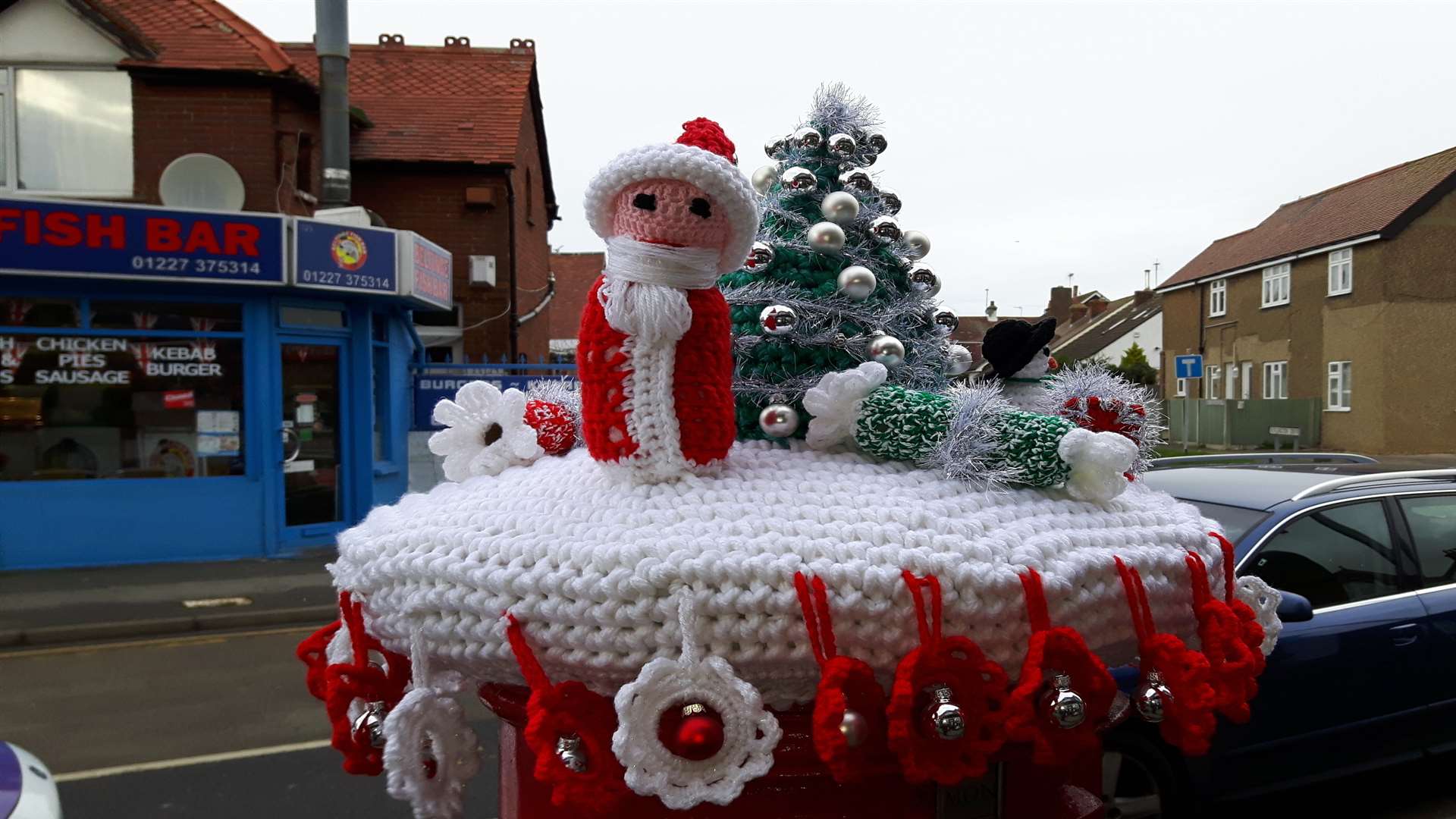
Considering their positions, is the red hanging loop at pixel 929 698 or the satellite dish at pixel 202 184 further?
the satellite dish at pixel 202 184

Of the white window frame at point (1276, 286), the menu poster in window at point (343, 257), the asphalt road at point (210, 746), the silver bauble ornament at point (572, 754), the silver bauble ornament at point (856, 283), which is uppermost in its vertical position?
the white window frame at point (1276, 286)

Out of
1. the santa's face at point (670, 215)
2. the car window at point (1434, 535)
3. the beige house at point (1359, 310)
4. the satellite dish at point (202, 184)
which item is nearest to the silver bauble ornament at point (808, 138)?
the santa's face at point (670, 215)

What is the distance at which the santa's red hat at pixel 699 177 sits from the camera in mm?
1221

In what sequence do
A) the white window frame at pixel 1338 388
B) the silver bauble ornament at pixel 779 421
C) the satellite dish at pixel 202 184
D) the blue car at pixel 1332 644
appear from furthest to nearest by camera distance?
1. the white window frame at pixel 1338 388
2. the satellite dish at pixel 202 184
3. the blue car at pixel 1332 644
4. the silver bauble ornament at pixel 779 421

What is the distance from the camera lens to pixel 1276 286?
2616 centimetres

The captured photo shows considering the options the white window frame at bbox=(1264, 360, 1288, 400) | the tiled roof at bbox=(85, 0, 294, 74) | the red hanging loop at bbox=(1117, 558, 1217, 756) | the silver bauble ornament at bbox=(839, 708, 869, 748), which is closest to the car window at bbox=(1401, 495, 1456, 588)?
the red hanging loop at bbox=(1117, 558, 1217, 756)

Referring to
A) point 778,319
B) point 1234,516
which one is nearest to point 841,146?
point 778,319

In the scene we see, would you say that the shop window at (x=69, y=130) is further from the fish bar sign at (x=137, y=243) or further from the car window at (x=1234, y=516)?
the car window at (x=1234, y=516)

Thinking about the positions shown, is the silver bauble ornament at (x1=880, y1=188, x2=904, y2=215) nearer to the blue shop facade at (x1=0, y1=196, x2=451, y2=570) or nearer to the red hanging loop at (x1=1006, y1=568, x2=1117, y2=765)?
the red hanging loop at (x1=1006, y1=568, x2=1117, y2=765)

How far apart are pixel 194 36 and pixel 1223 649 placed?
13.7 m

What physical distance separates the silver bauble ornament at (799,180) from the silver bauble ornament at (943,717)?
Result: 0.91 metres

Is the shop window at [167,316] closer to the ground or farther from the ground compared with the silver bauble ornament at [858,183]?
farther from the ground

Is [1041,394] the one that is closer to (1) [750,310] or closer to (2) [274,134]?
(1) [750,310]

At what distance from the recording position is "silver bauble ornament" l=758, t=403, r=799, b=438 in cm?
146
